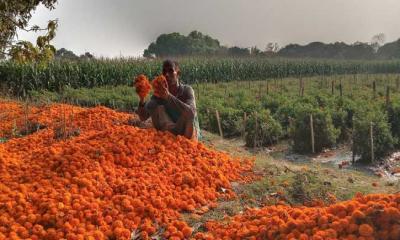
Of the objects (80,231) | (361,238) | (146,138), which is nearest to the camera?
(361,238)

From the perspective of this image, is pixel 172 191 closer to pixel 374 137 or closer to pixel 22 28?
pixel 374 137

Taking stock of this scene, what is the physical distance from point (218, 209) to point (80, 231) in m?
1.69

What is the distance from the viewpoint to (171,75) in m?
Answer: 7.39

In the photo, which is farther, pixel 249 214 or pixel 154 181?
pixel 154 181

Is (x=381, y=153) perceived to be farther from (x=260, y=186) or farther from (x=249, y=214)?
(x=249, y=214)

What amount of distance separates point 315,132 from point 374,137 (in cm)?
152

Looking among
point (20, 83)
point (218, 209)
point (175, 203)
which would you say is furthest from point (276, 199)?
point (20, 83)

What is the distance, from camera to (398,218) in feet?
13.1

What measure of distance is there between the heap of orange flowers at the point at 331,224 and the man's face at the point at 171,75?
2855 mm

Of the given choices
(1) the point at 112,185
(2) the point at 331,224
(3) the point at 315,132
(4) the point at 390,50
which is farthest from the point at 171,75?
(4) the point at 390,50

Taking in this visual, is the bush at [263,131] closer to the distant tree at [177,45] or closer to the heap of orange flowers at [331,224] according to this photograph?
the heap of orange flowers at [331,224]

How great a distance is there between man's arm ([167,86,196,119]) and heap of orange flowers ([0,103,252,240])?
388mm

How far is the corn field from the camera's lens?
24047mm

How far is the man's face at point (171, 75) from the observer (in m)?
7.38
